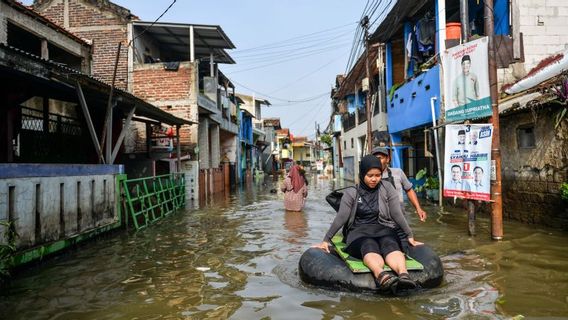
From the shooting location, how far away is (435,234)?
8.66 metres

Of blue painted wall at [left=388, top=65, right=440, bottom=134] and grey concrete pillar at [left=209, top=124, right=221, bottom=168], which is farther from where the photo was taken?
grey concrete pillar at [left=209, top=124, right=221, bottom=168]

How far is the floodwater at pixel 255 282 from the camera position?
13.9ft

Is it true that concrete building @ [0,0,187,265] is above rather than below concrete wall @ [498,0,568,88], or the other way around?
below

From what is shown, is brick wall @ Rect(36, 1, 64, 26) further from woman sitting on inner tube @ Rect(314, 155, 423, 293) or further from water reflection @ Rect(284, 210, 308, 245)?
woman sitting on inner tube @ Rect(314, 155, 423, 293)

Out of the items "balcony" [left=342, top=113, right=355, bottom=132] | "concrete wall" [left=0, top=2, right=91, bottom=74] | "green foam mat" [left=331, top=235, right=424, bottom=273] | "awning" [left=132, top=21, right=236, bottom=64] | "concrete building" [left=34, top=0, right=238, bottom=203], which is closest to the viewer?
"green foam mat" [left=331, top=235, right=424, bottom=273]

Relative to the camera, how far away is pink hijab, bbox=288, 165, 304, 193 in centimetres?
1261

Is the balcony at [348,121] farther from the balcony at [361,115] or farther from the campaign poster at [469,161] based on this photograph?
the campaign poster at [469,161]

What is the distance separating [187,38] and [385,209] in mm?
15829

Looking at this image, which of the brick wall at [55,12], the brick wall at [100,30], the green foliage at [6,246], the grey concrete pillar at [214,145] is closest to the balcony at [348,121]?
the grey concrete pillar at [214,145]

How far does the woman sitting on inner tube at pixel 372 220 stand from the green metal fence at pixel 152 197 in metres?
6.27

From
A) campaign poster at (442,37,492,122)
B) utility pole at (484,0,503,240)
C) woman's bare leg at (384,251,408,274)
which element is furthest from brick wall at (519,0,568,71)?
woman's bare leg at (384,251,408,274)

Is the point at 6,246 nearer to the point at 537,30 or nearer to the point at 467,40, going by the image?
the point at 467,40

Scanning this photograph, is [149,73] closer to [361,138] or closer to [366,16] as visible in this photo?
[366,16]

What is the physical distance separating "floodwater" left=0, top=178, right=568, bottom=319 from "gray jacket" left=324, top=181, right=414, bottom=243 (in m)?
0.81
